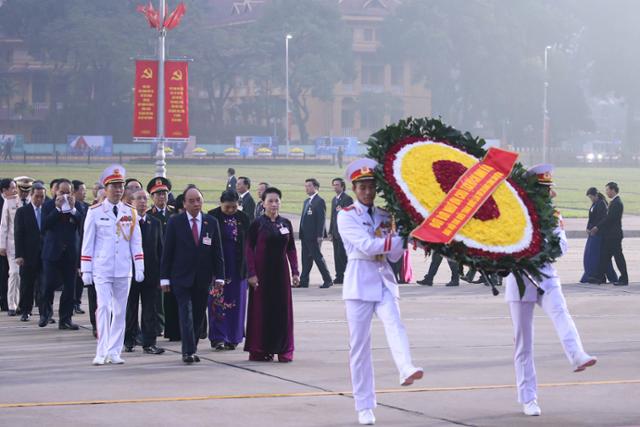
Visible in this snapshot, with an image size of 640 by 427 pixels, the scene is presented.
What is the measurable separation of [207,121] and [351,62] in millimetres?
11928

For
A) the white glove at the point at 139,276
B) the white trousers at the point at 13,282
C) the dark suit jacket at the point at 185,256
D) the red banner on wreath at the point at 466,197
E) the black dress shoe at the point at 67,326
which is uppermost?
the red banner on wreath at the point at 466,197

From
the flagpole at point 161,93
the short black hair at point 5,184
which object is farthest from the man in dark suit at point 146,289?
the flagpole at point 161,93

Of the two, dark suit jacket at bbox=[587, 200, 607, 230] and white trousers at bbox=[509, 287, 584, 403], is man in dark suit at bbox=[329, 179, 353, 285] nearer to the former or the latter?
dark suit jacket at bbox=[587, 200, 607, 230]

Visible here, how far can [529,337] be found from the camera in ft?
31.3

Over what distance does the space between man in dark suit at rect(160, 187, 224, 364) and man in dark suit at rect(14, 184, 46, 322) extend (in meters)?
4.27

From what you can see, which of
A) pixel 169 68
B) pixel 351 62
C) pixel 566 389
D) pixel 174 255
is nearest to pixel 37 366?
pixel 174 255

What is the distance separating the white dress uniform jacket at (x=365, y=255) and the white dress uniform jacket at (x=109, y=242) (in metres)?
3.51

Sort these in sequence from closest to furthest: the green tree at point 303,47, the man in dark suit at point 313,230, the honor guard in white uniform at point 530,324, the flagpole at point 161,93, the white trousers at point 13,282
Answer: the honor guard in white uniform at point 530,324
the white trousers at point 13,282
the man in dark suit at point 313,230
the flagpole at point 161,93
the green tree at point 303,47

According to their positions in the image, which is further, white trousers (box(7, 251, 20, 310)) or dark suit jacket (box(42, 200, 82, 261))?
white trousers (box(7, 251, 20, 310))

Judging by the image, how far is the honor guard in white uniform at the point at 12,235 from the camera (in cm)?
1672

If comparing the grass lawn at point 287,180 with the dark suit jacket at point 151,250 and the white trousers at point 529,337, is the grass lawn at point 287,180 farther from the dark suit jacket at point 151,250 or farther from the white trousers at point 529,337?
the white trousers at point 529,337

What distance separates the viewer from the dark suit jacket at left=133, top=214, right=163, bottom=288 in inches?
516

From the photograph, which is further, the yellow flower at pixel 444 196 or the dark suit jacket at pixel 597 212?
the dark suit jacket at pixel 597 212

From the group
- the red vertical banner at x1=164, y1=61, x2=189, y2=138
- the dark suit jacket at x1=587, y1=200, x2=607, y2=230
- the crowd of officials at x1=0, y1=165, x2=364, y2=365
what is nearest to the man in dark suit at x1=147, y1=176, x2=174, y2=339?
the crowd of officials at x1=0, y1=165, x2=364, y2=365
